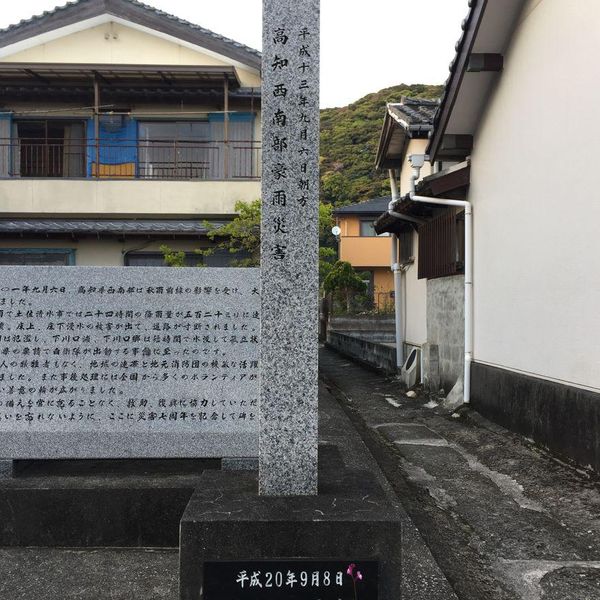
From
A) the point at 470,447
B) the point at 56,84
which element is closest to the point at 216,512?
the point at 470,447

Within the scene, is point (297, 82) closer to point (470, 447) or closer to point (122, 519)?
point (122, 519)

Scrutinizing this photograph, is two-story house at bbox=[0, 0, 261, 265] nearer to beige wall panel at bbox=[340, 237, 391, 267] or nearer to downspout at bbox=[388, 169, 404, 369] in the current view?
downspout at bbox=[388, 169, 404, 369]

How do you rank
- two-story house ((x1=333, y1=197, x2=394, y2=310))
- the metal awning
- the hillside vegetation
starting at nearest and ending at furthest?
the metal awning, two-story house ((x1=333, y1=197, x2=394, y2=310)), the hillside vegetation

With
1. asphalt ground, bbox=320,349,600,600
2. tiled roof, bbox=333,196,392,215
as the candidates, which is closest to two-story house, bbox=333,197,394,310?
tiled roof, bbox=333,196,392,215

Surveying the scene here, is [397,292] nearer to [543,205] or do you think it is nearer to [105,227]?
[105,227]

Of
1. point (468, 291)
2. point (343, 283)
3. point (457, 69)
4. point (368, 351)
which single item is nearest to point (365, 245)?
point (343, 283)

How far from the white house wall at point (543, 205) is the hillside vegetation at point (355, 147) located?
32299 mm

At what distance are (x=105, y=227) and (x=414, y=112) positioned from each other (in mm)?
8146

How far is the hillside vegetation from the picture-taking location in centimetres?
4772

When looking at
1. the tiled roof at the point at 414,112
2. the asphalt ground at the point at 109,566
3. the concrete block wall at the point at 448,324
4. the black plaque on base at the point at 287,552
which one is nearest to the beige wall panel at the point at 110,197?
the tiled roof at the point at 414,112

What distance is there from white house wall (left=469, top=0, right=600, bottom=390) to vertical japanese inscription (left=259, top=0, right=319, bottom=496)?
4096 millimetres

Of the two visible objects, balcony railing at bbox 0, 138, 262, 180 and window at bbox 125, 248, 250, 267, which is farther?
balcony railing at bbox 0, 138, 262, 180

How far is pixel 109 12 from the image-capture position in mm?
14883

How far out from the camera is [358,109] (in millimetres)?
70688
